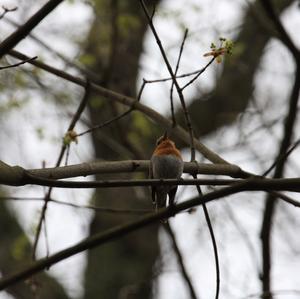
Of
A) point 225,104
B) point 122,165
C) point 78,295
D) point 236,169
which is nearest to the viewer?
point 122,165

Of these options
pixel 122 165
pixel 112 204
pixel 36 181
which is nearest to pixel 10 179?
pixel 36 181

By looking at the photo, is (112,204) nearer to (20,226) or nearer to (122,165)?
(20,226)

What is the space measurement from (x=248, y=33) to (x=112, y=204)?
3247 mm

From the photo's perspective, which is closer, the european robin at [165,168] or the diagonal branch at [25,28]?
the diagonal branch at [25,28]

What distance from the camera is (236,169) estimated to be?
11.5ft

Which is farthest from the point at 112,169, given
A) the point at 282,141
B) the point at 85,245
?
the point at 282,141

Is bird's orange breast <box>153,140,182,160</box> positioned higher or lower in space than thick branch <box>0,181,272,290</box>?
higher

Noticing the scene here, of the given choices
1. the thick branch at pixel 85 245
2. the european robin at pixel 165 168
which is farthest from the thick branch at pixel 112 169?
the thick branch at pixel 85 245

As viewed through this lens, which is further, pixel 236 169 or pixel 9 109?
pixel 9 109

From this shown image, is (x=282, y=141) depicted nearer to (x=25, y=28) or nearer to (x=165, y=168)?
(x=165, y=168)

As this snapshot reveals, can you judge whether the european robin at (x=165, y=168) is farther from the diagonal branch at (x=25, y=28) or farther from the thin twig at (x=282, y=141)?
the diagonal branch at (x=25, y=28)

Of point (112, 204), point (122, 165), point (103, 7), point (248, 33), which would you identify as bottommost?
point (122, 165)

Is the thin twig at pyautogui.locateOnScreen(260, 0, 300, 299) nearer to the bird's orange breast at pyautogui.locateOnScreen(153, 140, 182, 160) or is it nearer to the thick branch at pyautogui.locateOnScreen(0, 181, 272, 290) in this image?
the bird's orange breast at pyautogui.locateOnScreen(153, 140, 182, 160)

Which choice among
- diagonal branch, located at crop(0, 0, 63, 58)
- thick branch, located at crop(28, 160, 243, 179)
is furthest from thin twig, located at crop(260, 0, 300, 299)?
diagonal branch, located at crop(0, 0, 63, 58)
